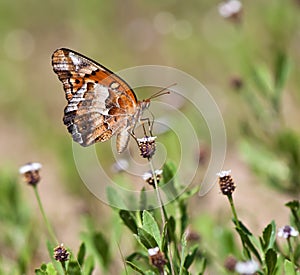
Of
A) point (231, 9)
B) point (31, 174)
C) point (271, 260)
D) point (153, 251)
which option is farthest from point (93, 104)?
point (231, 9)

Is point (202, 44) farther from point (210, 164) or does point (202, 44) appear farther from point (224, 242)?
point (224, 242)

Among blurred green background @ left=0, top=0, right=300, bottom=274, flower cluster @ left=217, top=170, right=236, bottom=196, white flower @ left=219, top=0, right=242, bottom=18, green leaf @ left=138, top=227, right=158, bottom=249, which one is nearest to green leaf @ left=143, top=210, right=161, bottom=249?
green leaf @ left=138, top=227, right=158, bottom=249

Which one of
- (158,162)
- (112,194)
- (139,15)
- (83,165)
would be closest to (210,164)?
(158,162)

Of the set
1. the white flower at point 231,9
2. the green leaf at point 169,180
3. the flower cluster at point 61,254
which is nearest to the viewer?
the flower cluster at point 61,254

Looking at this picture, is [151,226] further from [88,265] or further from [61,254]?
[88,265]

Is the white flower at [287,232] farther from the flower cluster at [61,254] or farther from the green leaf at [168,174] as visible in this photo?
the flower cluster at [61,254]

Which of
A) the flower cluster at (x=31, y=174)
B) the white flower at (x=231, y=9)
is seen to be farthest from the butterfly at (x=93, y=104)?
the white flower at (x=231, y=9)
